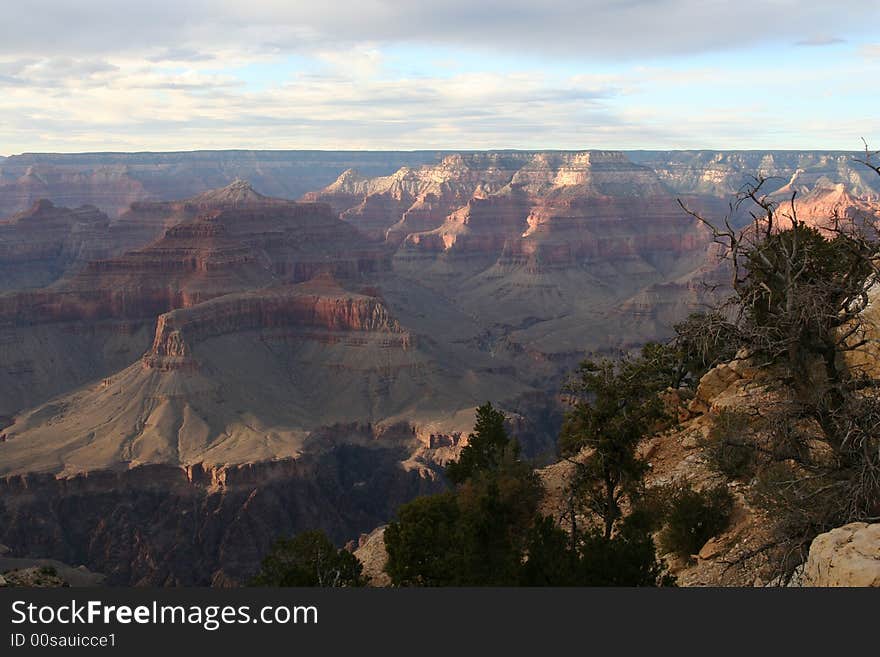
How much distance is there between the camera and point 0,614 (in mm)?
14219

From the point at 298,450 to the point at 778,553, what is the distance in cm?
8622

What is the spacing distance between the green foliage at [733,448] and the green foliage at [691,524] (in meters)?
→ 1.27

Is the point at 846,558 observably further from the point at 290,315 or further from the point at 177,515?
the point at 290,315

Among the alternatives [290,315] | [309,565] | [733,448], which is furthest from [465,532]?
[290,315]

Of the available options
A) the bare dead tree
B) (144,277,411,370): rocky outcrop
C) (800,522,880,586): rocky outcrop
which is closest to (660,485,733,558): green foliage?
the bare dead tree

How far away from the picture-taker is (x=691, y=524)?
2494 cm

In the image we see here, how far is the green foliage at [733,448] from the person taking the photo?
1960 centimetres

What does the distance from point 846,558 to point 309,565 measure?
63.2ft

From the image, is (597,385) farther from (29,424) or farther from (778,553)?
(29,424)

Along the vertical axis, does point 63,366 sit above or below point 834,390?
below

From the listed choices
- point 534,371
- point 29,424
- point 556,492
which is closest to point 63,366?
point 29,424

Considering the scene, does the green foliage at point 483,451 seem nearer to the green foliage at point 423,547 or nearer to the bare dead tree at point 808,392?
the green foliage at point 423,547

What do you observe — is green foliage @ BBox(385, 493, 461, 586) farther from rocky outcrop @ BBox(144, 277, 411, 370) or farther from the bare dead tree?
rocky outcrop @ BBox(144, 277, 411, 370)

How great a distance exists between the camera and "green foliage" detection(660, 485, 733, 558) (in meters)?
24.8
